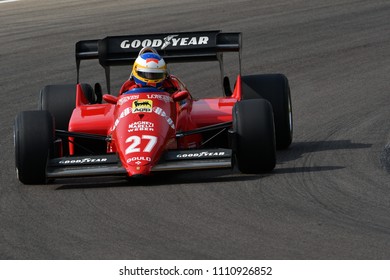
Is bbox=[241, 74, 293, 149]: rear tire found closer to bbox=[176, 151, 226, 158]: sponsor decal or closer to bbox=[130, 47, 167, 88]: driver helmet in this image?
bbox=[130, 47, 167, 88]: driver helmet

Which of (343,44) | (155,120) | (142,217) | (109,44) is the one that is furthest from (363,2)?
(142,217)

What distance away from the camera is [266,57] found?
71.0ft

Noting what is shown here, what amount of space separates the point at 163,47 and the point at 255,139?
261 centimetres

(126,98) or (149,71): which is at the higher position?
(149,71)

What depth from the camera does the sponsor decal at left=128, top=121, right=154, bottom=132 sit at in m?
11.8

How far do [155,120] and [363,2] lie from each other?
1607 cm

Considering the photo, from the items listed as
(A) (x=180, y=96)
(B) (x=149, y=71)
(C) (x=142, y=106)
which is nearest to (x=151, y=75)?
(B) (x=149, y=71)

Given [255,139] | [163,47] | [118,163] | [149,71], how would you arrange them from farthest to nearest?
1. [163,47]
2. [149,71]
3. [255,139]
4. [118,163]

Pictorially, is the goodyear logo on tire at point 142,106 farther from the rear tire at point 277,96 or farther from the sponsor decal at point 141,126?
the rear tire at point 277,96

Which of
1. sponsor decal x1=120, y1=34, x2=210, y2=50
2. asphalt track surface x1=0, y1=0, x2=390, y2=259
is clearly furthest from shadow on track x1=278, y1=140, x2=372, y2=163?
sponsor decal x1=120, y1=34, x2=210, y2=50

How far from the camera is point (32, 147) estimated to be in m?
11.7

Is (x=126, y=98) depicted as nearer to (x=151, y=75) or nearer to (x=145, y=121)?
(x=151, y=75)

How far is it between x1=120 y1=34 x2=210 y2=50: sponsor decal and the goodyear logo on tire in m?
1.82
